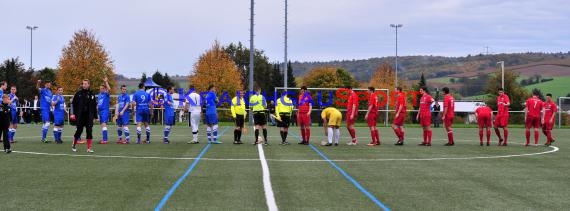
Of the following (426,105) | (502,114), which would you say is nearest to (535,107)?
(502,114)

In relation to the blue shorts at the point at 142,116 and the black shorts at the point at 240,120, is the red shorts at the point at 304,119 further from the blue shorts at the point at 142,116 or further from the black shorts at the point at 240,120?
the blue shorts at the point at 142,116

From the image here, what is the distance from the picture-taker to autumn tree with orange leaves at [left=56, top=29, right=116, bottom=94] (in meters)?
62.4

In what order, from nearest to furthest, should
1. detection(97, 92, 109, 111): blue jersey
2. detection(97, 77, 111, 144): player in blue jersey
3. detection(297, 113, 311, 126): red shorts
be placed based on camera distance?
detection(297, 113, 311, 126): red shorts, detection(97, 77, 111, 144): player in blue jersey, detection(97, 92, 109, 111): blue jersey

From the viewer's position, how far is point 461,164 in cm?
1430

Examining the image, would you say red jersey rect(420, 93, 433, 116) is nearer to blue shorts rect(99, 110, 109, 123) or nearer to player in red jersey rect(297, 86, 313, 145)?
player in red jersey rect(297, 86, 313, 145)

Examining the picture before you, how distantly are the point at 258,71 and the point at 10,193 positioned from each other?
105077mm

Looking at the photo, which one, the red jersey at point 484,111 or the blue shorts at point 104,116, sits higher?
the red jersey at point 484,111

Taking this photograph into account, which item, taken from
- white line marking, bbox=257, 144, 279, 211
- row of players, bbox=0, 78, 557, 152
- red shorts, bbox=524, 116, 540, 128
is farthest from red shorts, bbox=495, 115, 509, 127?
white line marking, bbox=257, 144, 279, 211

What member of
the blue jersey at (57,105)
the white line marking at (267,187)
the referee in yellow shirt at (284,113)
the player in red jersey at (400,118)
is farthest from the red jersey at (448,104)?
the blue jersey at (57,105)

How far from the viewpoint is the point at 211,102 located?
20.3 meters

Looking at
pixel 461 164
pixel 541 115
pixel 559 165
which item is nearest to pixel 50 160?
pixel 461 164

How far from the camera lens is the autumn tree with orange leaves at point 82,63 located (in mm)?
62438

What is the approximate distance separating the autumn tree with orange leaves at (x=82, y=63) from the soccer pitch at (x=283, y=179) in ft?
153

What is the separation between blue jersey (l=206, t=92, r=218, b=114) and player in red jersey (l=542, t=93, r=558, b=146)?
1100 centimetres
